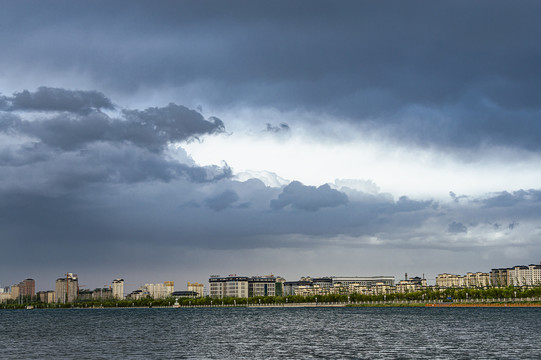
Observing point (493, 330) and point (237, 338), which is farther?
point (493, 330)

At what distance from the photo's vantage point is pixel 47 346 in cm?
8094

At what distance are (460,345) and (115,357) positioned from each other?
41609 millimetres

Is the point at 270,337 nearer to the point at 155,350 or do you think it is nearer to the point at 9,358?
the point at 155,350

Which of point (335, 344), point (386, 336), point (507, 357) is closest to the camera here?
point (507, 357)

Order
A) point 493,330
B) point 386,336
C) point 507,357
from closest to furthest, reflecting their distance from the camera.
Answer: point 507,357 < point 386,336 < point 493,330

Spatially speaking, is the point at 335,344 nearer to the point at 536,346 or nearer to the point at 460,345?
the point at 460,345

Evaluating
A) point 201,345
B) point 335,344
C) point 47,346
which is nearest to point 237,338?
point 201,345

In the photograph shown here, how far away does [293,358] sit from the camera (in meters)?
61.8

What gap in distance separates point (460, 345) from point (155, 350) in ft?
124

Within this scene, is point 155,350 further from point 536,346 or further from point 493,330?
point 493,330

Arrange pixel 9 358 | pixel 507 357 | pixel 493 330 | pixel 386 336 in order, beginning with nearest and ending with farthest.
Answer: pixel 507 357
pixel 9 358
pixel 386 336
pixel 493 330

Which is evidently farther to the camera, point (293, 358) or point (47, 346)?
point (47, 346)

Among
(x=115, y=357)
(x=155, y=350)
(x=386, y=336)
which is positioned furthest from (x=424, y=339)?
(x=115, y=357)

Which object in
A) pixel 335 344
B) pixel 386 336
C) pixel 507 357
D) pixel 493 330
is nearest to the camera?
pixel 507 357
